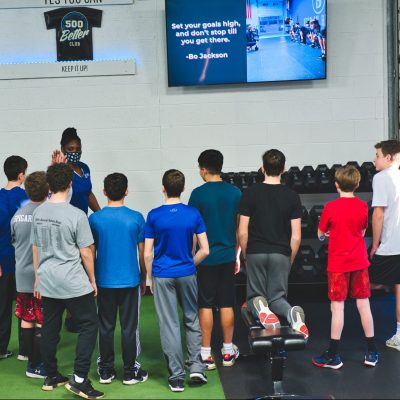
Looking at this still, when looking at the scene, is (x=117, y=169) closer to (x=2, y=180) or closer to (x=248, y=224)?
(x=2, y=180)

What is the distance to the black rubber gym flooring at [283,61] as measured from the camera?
6820mm

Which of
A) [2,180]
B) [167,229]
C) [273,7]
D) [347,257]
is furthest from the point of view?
[2,180]

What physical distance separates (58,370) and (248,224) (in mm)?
1817

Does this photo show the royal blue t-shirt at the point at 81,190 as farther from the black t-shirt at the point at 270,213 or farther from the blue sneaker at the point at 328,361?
the blue sneaker at the point at 328,361

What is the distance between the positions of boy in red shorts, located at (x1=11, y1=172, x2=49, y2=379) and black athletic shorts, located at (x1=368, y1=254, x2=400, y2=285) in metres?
2.60

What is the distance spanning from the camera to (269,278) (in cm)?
462

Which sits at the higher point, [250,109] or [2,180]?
[250,109]

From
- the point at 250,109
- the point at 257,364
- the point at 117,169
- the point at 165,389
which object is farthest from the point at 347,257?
the point at 117,169

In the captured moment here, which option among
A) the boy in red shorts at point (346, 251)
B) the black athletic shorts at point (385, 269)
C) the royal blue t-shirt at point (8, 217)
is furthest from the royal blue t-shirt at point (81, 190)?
the black athletic shorts at point (385, 269)

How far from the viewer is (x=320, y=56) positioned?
6.83m

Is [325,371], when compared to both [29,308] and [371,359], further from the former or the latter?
[29,308]

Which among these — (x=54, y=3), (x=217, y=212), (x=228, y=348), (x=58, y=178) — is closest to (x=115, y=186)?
(x=58, y=178)

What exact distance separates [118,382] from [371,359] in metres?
1.87

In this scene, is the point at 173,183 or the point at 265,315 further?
the point at 173,183
